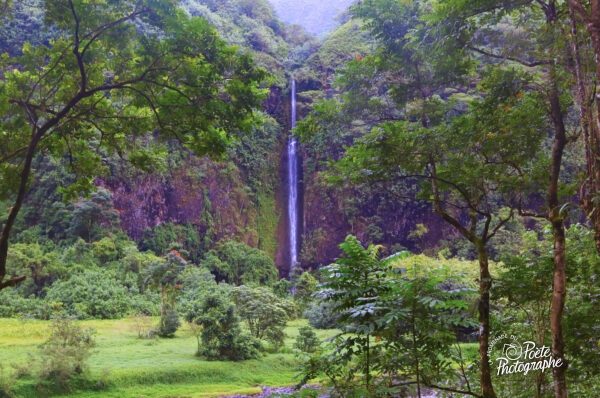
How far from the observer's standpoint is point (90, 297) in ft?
58.9

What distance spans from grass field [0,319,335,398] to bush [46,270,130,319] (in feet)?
7.31

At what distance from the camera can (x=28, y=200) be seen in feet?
77.8

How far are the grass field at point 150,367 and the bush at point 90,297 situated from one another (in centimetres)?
223

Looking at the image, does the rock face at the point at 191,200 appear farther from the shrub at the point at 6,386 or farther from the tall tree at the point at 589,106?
the tall tree at the point at 589,106

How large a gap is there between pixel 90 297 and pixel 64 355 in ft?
28.3

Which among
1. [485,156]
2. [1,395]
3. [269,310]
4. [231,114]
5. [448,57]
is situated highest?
[448,57]

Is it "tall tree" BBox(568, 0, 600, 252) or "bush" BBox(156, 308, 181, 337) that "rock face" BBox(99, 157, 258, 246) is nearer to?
"bush" BBox(156, 308, 181, 337)

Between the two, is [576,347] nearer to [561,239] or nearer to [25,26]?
[561,239]

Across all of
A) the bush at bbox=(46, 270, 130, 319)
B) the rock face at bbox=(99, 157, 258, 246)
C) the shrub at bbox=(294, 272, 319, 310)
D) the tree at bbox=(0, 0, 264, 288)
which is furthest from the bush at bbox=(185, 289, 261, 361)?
the rock face at bbox=(99, 157, 258, 246)

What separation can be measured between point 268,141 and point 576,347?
94.9ft

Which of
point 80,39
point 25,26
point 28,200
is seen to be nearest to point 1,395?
point 80,39

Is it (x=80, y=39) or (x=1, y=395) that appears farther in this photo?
(x=1, y=395)

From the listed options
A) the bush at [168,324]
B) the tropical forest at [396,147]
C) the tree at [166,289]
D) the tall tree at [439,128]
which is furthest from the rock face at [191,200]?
the tall tree at [439,128]

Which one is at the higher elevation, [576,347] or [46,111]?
[46,111]
